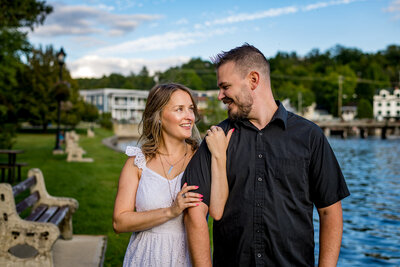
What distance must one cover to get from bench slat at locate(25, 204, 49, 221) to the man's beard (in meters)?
4.22

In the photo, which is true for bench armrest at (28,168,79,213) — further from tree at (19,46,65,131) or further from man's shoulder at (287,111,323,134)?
tree at (19,46,65,131)

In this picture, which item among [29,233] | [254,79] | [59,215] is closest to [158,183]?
[254,79]

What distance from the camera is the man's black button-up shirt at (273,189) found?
Result: 8.14 feet

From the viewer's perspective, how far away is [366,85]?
105562 millimetres

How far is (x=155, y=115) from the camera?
3.34 meters

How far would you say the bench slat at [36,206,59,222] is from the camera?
5969 mm

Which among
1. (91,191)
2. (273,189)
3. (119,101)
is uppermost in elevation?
(273,189)

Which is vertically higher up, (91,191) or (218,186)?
(218,186)

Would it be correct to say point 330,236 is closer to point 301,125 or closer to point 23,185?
point 301,125

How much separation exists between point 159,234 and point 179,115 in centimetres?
89

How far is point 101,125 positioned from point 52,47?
19509 mm

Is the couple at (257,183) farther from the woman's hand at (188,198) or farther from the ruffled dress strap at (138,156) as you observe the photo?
the ruffled dress strap at (138,156)

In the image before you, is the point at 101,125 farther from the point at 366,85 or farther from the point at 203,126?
the point at 366,85

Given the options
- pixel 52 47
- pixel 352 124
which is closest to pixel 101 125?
pixel 52 47
